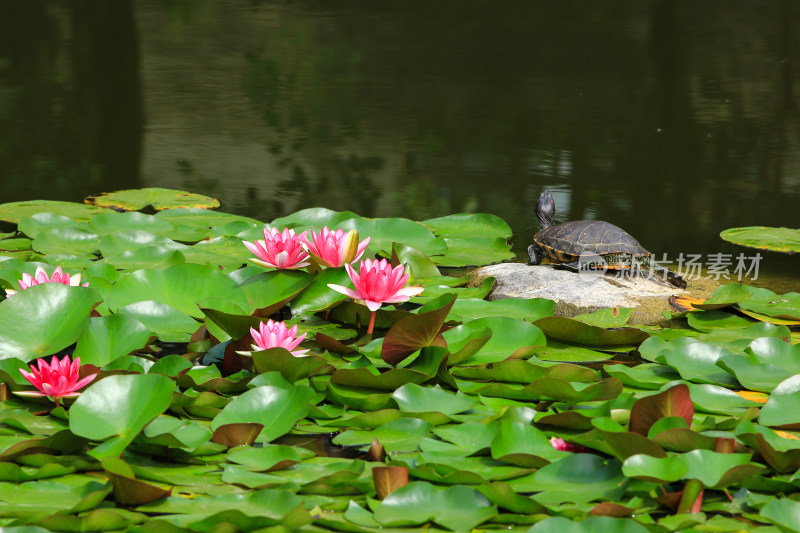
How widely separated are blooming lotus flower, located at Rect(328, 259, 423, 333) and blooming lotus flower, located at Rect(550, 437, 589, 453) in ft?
2.08

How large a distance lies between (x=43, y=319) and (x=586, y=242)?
2.29 m

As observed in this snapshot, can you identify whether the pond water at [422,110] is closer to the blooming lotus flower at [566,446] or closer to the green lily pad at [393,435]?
the blooming lotus flower at [566,446]

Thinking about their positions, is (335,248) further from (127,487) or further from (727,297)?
(727,297)

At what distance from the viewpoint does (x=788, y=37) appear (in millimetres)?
11586

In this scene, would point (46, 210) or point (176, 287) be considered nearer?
point (176, 287)

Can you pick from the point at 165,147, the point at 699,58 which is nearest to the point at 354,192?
the point at 165,147

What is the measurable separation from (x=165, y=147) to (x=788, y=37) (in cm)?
904

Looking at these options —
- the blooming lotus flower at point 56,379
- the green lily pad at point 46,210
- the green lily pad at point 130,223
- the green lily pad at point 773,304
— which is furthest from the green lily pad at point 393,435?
the green lily pad at point 46,210

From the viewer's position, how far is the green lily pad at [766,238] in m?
4.22

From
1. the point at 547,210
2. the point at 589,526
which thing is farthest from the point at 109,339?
the point at 547,210

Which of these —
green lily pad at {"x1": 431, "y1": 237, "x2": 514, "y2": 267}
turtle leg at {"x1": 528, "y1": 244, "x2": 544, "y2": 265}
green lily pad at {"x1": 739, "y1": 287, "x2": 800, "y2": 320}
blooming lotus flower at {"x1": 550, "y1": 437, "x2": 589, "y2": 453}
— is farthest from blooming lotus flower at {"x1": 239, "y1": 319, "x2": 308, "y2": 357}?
turtle leg at {"x1": 528, "y1": 244, "x2": 544, "y2": 265}

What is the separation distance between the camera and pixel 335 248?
2.78 meters

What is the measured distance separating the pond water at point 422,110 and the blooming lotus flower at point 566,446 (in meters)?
2.21

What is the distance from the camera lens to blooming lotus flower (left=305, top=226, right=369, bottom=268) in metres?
2.78
